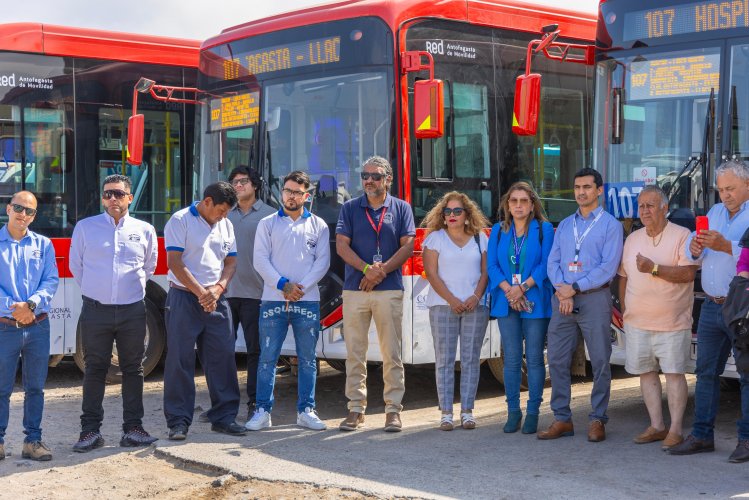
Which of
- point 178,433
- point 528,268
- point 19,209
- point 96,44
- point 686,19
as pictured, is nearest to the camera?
point 19,209

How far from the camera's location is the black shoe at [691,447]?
290 inches

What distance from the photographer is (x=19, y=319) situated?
732 centimetres

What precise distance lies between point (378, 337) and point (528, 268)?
1273 millimetres

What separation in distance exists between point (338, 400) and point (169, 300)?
→ 2612 millimetres

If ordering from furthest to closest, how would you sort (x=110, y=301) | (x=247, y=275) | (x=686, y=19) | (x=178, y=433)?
(x=247, y=275)
(x=686, y=19)
(x=178, y=433)
(x=110, y=301)

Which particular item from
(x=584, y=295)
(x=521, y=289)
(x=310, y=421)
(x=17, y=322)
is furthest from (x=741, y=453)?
(x=17, y=322)

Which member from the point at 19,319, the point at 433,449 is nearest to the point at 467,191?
the point at 433,449

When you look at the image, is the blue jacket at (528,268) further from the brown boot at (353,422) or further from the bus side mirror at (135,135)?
→ the bus side mirror at (135,135)

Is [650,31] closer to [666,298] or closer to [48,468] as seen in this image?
→ [666,298]

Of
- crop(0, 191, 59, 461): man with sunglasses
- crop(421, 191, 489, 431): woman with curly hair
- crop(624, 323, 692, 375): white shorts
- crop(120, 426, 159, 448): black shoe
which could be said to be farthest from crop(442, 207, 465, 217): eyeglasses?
crop(0, 191, 59, 461): man with sunglasses

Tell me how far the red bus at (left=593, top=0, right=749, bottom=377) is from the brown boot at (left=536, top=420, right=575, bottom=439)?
882 millimetres

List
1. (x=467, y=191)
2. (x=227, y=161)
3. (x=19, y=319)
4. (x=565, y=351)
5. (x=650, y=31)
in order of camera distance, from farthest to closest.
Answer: (x=227, y=161) → (x=467, y=191) → (x=650, y=31) → (x=565, y=351) → (x=19, y=319)

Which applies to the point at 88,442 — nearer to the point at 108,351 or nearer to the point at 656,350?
the point at 108,351

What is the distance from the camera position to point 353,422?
27.6 feet
